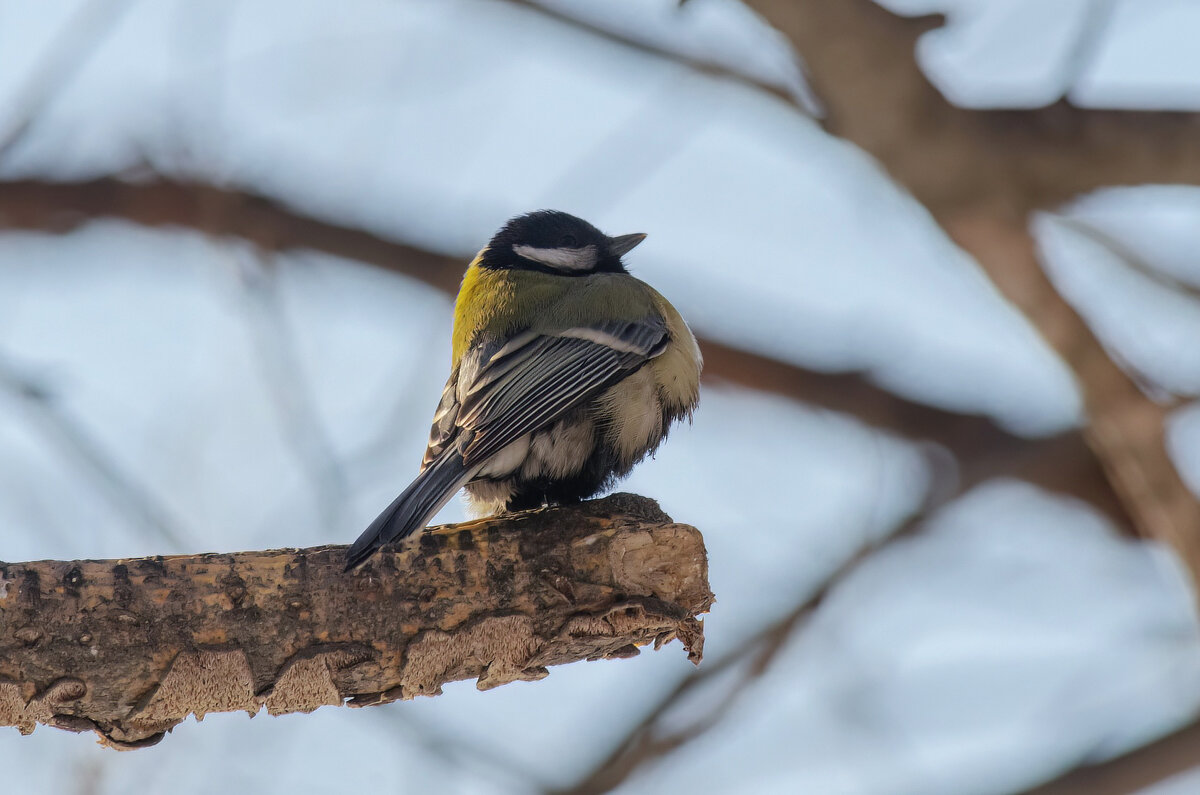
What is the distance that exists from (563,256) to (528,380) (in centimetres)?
105

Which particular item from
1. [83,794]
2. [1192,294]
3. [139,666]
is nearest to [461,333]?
→ [139,666]

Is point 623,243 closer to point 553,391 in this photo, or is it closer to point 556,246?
point 556,246

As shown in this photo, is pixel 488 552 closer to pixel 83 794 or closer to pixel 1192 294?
pixel 83 794

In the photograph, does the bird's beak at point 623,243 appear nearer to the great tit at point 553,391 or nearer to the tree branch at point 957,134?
the great tit at point 553,391

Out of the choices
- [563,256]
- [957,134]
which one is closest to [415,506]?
[957,134]

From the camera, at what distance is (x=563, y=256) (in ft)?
13.5

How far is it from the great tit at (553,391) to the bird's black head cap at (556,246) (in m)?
0.24

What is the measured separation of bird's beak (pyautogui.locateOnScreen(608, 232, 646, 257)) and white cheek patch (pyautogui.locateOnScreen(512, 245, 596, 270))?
77mm

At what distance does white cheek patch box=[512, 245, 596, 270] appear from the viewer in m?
4.09

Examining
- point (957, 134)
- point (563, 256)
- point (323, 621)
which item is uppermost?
point (957, 134)

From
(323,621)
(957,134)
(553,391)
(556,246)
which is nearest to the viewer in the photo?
(323,621)

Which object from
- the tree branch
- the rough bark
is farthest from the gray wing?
the tree branch

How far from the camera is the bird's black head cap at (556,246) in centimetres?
409

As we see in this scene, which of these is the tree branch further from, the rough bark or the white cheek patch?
Answer: the white cheek patch
